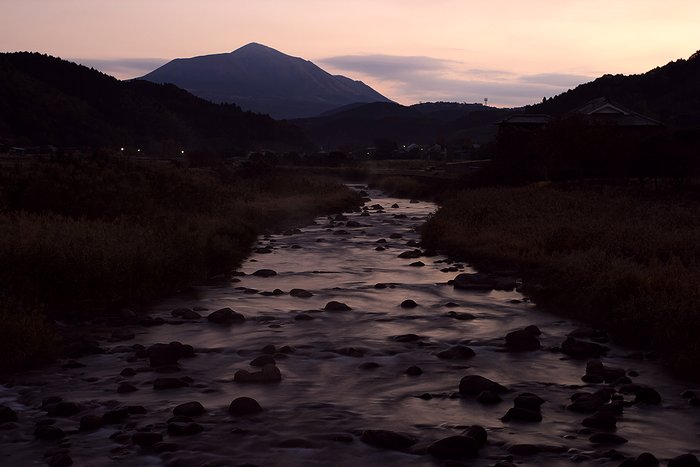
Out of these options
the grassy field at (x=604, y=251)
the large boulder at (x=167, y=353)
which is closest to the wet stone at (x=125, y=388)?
Result: the large boulder at (x=167, y=353)

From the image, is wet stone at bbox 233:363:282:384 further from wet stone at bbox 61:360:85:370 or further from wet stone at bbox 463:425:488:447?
wet stone at bbox 463:425:488:447

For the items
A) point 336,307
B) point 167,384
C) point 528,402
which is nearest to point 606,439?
point 528,402

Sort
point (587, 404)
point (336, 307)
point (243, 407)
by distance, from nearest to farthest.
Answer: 1. point (243, 407)
2. point (587, 404)
3. point (336, 307)

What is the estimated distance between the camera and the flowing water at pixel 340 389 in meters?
9.41

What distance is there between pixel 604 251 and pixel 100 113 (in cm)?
10673

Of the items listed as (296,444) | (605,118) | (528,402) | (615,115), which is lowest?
(296,444)

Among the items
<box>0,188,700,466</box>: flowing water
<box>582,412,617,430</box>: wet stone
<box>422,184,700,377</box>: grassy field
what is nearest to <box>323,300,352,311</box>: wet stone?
<box>0,188,700,466</box>: flowing water

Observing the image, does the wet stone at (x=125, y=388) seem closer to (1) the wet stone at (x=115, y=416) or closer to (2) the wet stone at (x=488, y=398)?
(1) the wet stone at (x=115, y=416)

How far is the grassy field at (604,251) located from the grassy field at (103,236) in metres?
8.81

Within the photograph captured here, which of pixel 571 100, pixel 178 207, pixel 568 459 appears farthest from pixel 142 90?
pixel 568 459

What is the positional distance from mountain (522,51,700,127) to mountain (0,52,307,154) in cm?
5563

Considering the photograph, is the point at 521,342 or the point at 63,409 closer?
the point at 63,409

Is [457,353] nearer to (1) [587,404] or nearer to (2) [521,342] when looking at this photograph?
(2) [521,342]

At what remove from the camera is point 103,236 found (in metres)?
19.4
